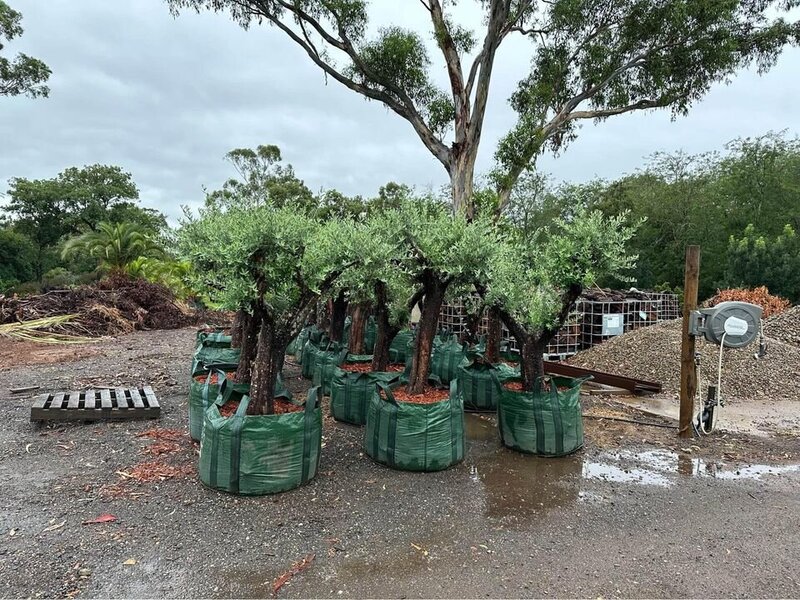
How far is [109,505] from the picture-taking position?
2947mm

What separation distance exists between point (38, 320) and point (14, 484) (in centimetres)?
960

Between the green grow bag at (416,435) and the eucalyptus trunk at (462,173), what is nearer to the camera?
the green grow bag at (416,435)

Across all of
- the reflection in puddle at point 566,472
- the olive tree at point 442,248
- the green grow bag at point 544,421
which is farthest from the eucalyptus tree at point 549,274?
the reflection in puddle at point 566,472

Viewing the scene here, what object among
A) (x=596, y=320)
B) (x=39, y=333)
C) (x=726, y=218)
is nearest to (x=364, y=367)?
(x=596, y=320)

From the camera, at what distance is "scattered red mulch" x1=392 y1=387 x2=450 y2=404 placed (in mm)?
3985

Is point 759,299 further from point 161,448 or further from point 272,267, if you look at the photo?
point 161,448

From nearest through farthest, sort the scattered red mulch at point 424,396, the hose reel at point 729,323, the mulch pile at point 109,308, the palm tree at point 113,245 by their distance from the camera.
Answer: the scattered red mulch at point 424,396, the hose reel at point 729,323, the mulch pile at point 109,308, the palm tree at point 113,245

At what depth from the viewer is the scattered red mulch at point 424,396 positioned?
13.1 feet

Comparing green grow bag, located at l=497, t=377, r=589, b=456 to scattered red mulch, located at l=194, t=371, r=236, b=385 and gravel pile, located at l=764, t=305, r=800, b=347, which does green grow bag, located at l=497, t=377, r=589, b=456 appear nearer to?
scattered red mulch, located at l=194, t=371, r=236, b=385

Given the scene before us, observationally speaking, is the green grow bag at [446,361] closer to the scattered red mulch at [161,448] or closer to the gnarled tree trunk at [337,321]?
the gnarled tree trunk at [337,321]

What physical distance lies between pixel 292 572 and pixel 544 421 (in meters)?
2.41

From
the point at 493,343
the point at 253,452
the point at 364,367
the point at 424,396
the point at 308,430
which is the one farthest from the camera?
the point at 493,343

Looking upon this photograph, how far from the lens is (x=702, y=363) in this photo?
287 inches

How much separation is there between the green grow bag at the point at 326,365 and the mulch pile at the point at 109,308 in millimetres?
7816
